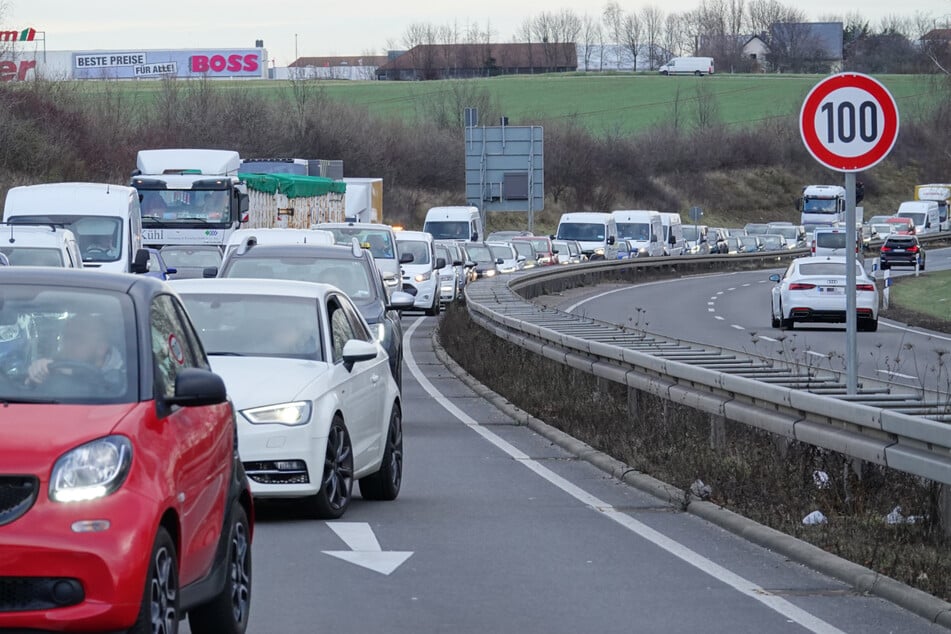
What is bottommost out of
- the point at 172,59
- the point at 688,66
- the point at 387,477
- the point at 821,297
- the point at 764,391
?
the point at 821,297

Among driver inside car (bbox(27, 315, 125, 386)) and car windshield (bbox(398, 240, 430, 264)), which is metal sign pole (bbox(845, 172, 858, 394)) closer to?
driver inside car (bbox(27, 315, 125, 386))

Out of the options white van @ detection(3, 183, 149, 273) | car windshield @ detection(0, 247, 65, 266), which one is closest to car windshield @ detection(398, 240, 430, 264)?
white van @ detection(3, 183, 149, 273)

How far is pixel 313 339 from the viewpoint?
1155 centimetres

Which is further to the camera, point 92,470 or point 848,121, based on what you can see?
point 848,121

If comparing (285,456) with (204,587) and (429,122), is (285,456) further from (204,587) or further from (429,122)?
(429,122)

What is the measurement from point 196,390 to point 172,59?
13422cm

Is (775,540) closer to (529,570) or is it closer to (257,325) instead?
(529,570)

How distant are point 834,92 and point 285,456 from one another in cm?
429

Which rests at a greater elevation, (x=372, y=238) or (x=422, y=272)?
(x=372, y=238)

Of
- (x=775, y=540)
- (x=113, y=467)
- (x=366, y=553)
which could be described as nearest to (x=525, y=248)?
(x=775, y=540)

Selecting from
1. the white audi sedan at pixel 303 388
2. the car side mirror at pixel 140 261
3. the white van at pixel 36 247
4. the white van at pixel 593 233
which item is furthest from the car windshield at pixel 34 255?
the white van at pixel 593 233

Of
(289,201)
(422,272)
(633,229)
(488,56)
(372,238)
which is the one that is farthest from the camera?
(488,56)

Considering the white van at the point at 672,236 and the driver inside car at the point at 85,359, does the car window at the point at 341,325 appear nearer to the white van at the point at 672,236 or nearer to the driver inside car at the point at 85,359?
the driver inside car at the point at 85,359

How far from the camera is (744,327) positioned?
118ft
